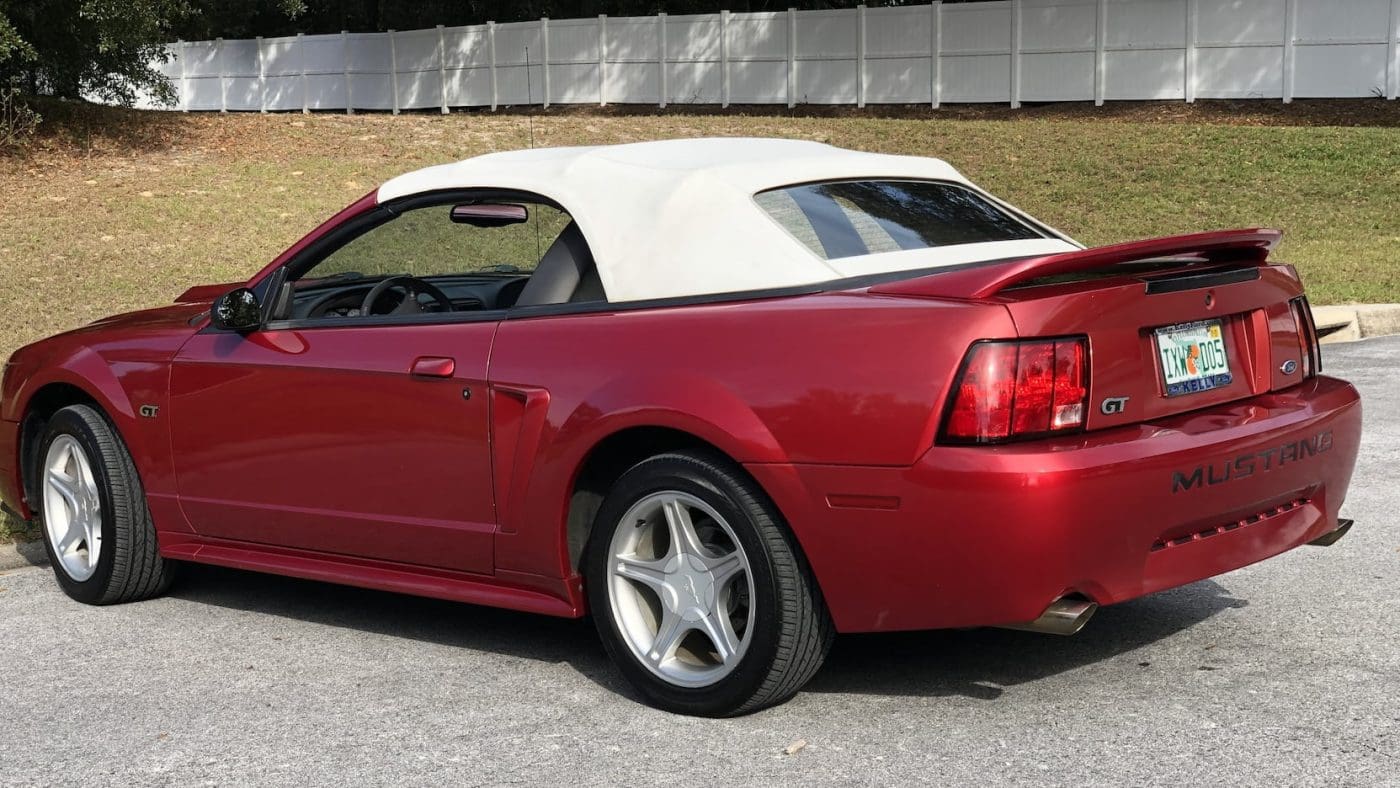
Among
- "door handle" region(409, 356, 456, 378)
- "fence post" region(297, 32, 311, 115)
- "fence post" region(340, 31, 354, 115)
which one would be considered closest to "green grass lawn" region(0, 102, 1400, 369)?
"door handle" region(409, 356, 456, 378)

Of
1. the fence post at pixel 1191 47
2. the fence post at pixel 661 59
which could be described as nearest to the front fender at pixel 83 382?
the fence post at pixel 1191 47

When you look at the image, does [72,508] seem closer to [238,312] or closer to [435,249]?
[238,312]

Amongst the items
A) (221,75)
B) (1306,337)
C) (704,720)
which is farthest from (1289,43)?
(221,75)

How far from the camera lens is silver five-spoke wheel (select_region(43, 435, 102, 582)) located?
20.1ft

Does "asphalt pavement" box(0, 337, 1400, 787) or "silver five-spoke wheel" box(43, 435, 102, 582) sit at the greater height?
"silver five-spoke wheel" box(43, 435, 102, 582)

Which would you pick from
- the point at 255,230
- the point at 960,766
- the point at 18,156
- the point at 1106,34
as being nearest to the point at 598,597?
the point at 960,766

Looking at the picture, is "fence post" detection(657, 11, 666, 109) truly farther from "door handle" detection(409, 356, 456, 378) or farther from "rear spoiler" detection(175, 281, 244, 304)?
"door handle" detection(409, 356, 456, 378)

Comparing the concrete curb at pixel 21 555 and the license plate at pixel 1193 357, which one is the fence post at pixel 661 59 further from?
the license plate at pixel 1193 357

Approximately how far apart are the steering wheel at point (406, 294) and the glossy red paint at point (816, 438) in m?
0.18

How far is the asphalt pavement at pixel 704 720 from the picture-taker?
4.11m

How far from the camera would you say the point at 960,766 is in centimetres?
405

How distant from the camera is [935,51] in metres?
31.6

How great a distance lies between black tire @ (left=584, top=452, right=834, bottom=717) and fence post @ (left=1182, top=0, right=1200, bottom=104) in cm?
2645

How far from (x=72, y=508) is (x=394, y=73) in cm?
3482
